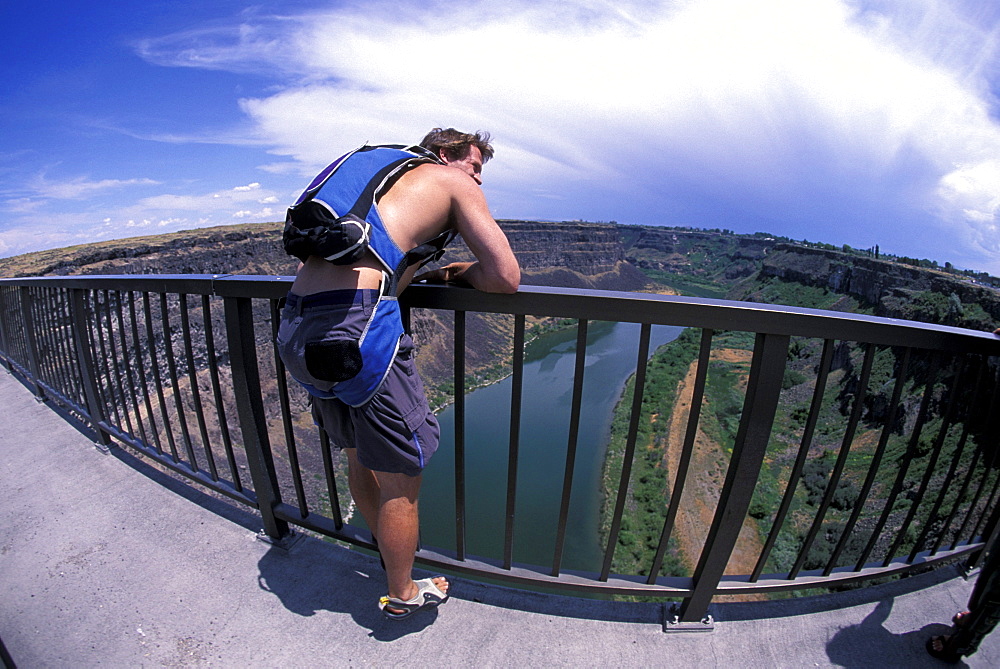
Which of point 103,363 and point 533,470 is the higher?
point 103,363

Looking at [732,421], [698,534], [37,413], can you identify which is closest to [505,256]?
[37,413]

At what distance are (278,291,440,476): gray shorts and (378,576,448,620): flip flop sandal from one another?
0.52m

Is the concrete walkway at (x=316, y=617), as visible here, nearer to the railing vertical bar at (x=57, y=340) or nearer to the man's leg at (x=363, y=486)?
the man's leg at (x=363, y=486)

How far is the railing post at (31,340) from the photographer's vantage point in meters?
3.50


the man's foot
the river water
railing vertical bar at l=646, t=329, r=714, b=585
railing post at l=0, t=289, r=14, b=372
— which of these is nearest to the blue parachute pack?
railing vertical bar at l=646, t=329, r=714, b=585

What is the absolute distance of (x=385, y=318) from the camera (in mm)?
1387

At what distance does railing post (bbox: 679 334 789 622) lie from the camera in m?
1.45

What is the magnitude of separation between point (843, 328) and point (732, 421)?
35601mm

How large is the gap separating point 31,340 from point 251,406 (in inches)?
119

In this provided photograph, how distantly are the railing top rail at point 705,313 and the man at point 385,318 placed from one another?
72 mm

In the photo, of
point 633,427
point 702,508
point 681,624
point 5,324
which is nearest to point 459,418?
point 633,427

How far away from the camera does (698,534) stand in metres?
21.3

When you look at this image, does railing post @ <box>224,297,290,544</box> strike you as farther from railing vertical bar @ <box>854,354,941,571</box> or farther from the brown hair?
railing vertical bar @ <box>854,354,941,571</box>

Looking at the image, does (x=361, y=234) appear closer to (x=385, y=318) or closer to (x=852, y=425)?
(x=385, y=318)
